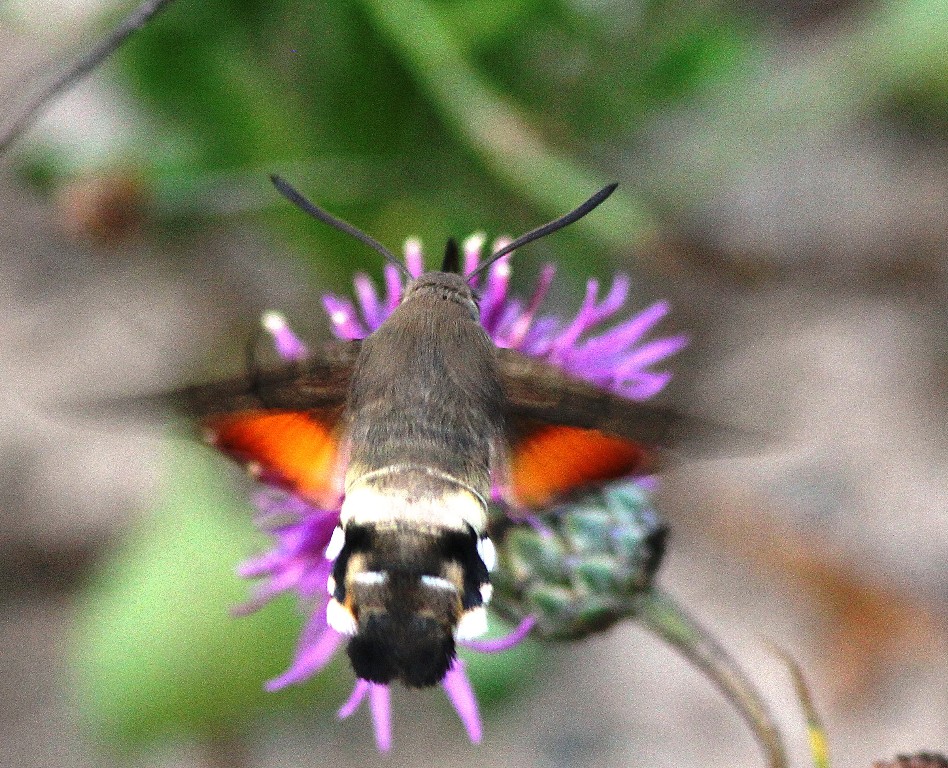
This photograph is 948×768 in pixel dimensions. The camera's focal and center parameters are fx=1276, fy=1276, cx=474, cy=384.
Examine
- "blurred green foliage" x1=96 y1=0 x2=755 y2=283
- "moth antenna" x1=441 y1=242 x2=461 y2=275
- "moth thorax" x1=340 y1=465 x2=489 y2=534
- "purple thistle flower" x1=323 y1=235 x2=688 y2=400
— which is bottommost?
"moth thorax" x1=340 y1=465 x2=489 y2=534

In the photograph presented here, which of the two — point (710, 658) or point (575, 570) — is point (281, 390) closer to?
point (575, 570)

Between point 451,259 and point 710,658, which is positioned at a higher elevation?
point 451,259

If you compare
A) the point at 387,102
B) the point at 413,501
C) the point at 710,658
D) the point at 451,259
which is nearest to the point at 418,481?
the point at 413,501

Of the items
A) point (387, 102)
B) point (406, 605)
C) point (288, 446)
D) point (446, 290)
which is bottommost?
point (406, 605)

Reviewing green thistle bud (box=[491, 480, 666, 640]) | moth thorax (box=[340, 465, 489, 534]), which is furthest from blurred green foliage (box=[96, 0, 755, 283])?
moth thorax (box=[340, 465, 489, 534])

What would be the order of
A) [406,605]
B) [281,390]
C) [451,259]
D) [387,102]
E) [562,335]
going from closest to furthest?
1. [406,605]
2. [281,390]
3. [451,259]
4. [562,335]
5. [387,102]

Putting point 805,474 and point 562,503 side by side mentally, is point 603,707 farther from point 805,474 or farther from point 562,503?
point 562,503

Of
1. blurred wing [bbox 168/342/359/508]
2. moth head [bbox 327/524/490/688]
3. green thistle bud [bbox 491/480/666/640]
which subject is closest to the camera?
moth head [bbox 327/524/490/688]

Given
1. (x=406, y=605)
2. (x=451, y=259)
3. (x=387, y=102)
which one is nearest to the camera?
(x=406, y=605)

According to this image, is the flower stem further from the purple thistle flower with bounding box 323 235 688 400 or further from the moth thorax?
the moth thorax
